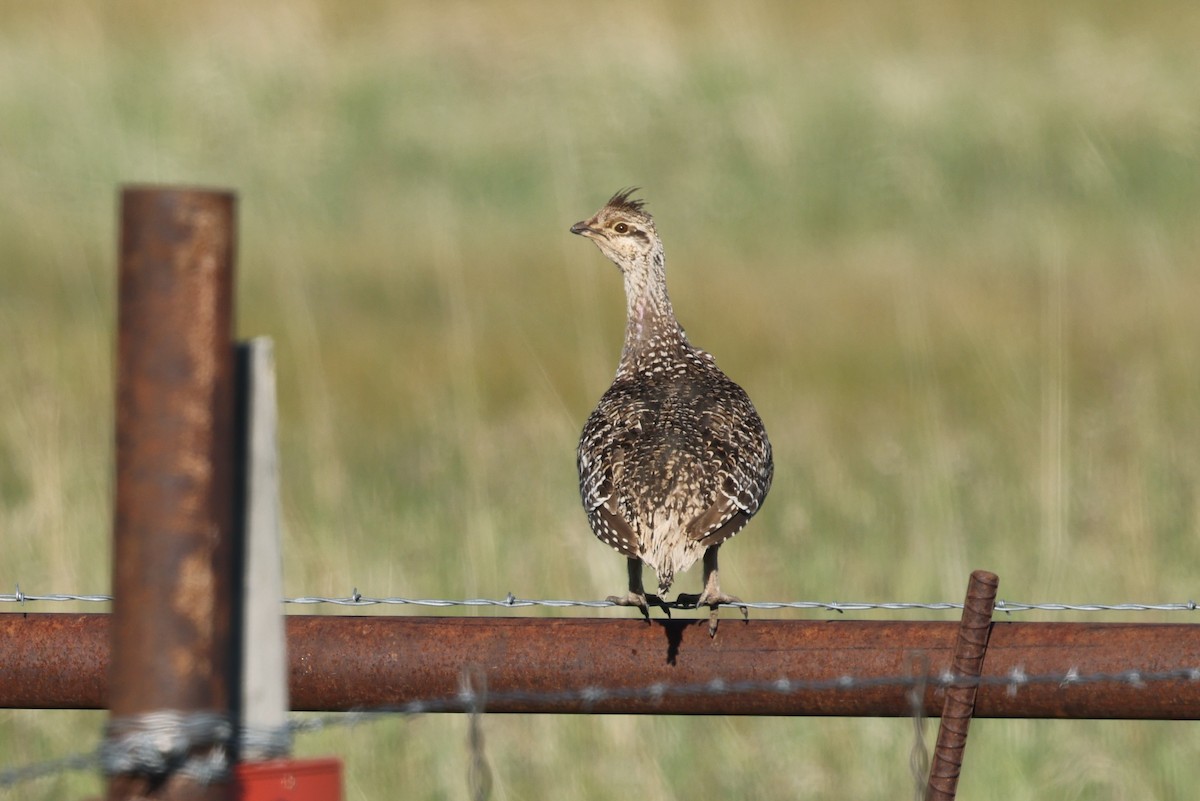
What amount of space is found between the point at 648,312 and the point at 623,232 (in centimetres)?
66

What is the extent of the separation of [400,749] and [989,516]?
→ 417 cm

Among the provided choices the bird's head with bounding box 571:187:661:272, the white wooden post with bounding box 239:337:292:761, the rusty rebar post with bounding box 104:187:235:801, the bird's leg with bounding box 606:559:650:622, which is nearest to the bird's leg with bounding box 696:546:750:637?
the bird's leg with bounding box 606:559:650:622

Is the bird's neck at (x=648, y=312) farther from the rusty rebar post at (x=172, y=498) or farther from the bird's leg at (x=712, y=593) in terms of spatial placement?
the rusty rebar post at (x=172, y=498)

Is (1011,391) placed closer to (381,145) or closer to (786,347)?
(786,347)

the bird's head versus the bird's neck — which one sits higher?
the bird's head

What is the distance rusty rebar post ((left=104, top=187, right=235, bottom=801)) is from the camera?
2715 mm

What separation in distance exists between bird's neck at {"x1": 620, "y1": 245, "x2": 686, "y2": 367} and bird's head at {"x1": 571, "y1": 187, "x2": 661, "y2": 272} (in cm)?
4

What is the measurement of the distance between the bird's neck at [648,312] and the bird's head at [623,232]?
4 centimetres

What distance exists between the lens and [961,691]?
4.00 m

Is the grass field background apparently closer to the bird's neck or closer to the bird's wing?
the bird's neck

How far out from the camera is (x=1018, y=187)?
2023 cm

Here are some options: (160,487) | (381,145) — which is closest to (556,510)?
(160,487)

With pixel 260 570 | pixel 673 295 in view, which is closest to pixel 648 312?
pixel 260 570

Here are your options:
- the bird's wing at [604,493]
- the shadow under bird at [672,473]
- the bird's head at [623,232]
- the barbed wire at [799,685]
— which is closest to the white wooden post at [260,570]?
the barbed wire at [799,685]
